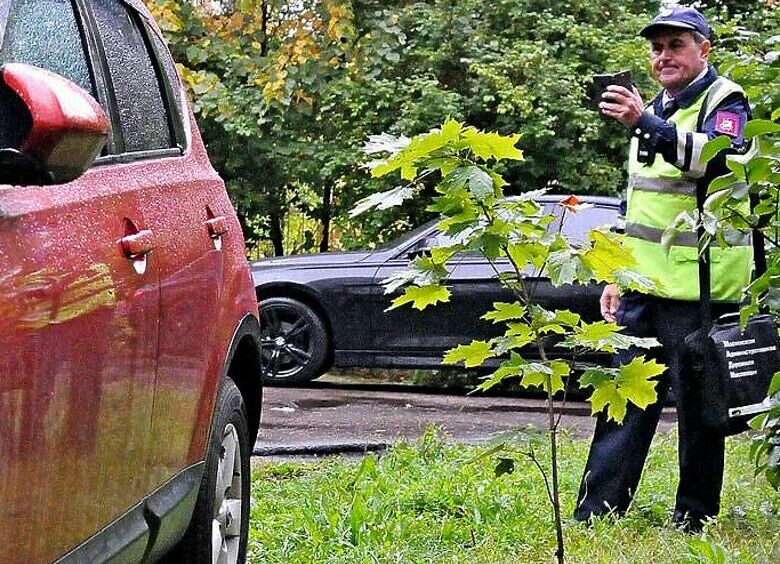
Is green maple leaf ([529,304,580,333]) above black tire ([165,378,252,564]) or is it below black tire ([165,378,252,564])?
above

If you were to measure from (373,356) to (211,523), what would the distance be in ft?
24.2

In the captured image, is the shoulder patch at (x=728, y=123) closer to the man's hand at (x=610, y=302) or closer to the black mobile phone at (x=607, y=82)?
the black mobile phone at (x=607, y=82)

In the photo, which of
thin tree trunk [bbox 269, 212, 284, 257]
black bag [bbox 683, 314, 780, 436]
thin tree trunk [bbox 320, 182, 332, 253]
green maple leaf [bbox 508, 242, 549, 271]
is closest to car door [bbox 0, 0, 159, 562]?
green maple leaf [bbox 508, 242, 549, 271]

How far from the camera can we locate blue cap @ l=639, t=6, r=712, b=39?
15.8 feet

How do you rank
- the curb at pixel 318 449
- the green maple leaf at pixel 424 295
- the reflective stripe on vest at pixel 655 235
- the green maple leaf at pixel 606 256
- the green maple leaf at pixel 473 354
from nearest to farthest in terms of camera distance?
the green maple leaf at pixel 606 256
the green maple leaf at pixel 424 295
the green maple leaf at pixel 473 354
the reflective stripe on vest at pixel 655 235
the curb at pixel 318 449

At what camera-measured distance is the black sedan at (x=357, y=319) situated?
35.8ft

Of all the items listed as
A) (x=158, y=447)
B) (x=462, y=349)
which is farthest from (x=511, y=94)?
(x=158, y=447)

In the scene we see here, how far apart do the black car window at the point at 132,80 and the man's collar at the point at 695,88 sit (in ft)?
6.53

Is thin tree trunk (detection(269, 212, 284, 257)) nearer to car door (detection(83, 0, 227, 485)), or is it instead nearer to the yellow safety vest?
the yellow safety vest

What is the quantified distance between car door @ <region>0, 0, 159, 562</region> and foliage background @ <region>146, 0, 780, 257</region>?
9.79 m

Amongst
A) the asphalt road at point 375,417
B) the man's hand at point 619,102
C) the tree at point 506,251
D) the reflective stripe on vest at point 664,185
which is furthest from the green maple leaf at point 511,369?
the asphalt road at point 375,417

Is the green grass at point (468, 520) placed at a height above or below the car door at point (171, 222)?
below

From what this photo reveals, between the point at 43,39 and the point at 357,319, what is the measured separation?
8.23 meters

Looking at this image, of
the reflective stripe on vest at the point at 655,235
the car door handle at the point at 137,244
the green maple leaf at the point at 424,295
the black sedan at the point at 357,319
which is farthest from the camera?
the black sedan at the point at 357,319
